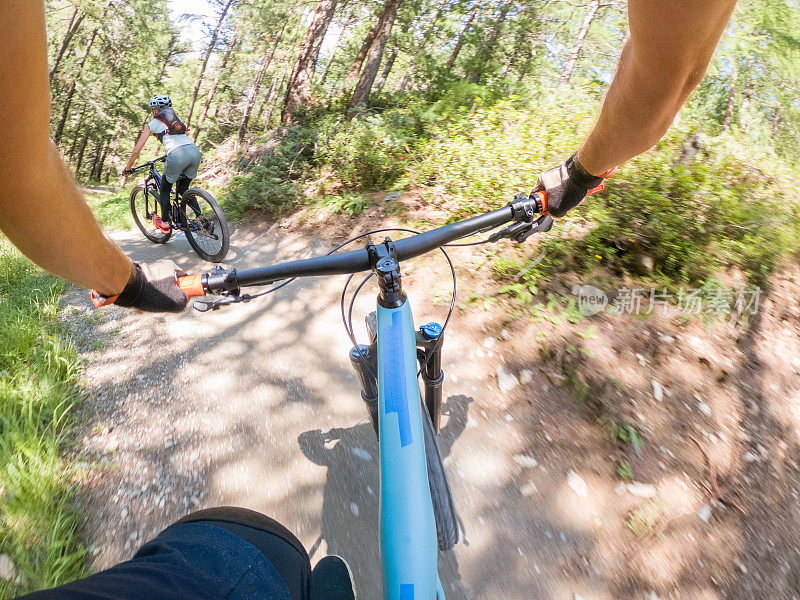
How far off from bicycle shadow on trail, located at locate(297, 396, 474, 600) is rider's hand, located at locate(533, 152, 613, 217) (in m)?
1.72

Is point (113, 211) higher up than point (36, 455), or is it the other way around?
point (113, 211)

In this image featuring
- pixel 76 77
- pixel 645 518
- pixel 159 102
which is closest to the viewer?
pixel 645 518

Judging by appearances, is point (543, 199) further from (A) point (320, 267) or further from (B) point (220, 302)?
(B) point (220, 302)

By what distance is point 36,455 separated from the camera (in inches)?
79.9

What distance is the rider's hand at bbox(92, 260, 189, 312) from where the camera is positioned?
44.9 inches

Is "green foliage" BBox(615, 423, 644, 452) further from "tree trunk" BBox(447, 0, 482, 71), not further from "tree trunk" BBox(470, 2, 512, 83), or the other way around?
"tree trunk" BBox(470, 2, 512, 83)

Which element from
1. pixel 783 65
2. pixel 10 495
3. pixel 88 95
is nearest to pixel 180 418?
pixel 10 495

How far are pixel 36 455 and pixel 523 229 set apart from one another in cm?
293

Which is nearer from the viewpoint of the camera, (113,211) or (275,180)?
(275,180)

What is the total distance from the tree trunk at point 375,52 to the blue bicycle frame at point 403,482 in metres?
8.31

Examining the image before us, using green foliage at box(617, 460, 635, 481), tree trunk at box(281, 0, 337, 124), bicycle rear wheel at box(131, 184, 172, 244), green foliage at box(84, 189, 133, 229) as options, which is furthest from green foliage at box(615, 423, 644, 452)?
tree trunk at box(281, 0, 337, 124)

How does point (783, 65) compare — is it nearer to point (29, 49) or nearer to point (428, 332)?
point (428, 332)

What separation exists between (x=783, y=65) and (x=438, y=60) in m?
8.53

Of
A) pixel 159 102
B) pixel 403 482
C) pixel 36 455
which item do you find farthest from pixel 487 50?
pixel 36 455
